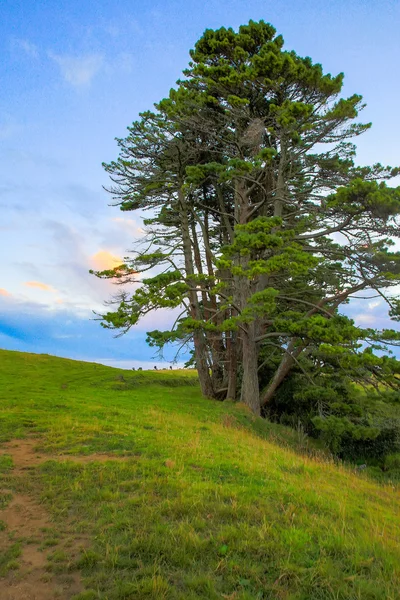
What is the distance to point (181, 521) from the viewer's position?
5.28 metres

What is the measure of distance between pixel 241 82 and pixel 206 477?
634 inches

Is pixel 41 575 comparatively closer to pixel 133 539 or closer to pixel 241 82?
pixel 133 539

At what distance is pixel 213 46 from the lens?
17703 mm

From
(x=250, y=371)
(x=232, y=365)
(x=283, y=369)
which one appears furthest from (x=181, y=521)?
(x=232, y=365)

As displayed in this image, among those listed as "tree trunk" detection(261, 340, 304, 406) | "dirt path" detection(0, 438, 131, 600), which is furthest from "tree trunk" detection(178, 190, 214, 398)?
"dirt path" detection(0, 438, 131, 600)

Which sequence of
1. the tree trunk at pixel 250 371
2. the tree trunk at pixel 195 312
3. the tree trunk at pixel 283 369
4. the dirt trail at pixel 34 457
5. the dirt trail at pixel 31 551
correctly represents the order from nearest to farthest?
the dirt trail at pixel 31 551, the dirt trail at pixel 34 457, the tree trunk at pixel 250 371, the tree trunk at pixel 283 369, the tree trunk at pixel 195 312

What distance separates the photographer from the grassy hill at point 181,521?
4211mm

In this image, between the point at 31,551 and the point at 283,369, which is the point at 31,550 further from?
the point at 283,369

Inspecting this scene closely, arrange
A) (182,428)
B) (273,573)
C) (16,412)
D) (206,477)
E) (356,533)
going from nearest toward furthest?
(273,573) → (356,533) → (206,477) → (182,428) → (16,412)

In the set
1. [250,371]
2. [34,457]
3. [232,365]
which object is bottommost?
[34,457]

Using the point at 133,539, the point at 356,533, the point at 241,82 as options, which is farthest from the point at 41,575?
the point at 241,82

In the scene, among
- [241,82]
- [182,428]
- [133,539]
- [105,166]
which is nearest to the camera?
[133,539]

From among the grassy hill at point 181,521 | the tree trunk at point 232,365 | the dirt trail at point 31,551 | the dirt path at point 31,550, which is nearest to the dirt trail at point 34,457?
the grassy hill at point 181,521

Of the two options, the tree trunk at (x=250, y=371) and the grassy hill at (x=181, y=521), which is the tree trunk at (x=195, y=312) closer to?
the tree trunk at (x=250, y=371)
